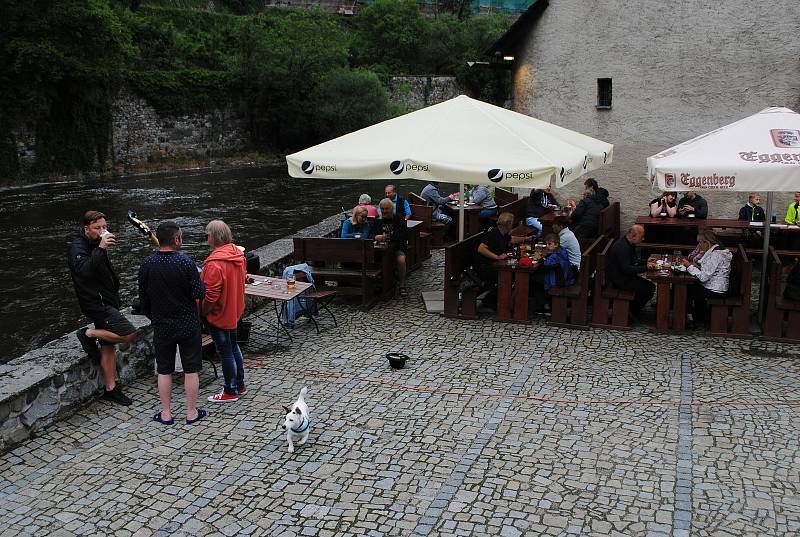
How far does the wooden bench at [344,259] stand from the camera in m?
9.68

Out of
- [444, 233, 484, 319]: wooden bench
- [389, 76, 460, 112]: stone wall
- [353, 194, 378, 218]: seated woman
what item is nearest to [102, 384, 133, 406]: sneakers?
[444, 233, 484, 319]: wooden bench

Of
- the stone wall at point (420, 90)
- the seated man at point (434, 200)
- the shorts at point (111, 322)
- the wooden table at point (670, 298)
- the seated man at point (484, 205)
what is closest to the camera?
the shorts at point (111, 322)

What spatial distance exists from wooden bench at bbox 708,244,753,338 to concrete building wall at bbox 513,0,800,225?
5460 millimetres

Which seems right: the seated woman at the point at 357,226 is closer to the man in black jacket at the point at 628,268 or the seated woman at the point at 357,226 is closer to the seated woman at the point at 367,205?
the seated woman at the point at 367,205

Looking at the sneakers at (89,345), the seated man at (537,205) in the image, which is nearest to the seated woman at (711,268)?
the seated man at (537,205)

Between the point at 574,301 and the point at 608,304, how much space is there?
1.36 feet

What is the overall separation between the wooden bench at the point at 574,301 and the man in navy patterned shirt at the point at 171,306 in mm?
4443

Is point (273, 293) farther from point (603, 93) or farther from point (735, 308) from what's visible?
point (603, 93)

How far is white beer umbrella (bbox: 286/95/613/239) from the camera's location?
26.5 ft

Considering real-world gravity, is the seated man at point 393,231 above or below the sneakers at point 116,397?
above

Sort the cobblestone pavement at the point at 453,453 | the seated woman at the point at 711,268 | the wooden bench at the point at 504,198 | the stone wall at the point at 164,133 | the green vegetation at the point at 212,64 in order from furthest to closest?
the stone wall at the point at 164,133 → the green vegetation at the point at 212,64 → the wooden bench at the point at 504,198 → the seated woman at the point at 711,268 → the cobblestone pavement at the point at 453,453

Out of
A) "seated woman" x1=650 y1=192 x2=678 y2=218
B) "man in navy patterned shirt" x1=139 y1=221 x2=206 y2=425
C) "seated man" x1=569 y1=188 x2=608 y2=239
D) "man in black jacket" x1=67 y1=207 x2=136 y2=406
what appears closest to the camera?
"man in navy patterned shirt" x1=139 y1=221 x2=206 y2=425

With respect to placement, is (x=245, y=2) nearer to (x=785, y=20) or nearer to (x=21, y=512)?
(x=785, y=20)

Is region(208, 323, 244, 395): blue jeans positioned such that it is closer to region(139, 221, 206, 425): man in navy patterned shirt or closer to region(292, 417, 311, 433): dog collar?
region(139, 221, 206, 425): man in navy patterned shirt
